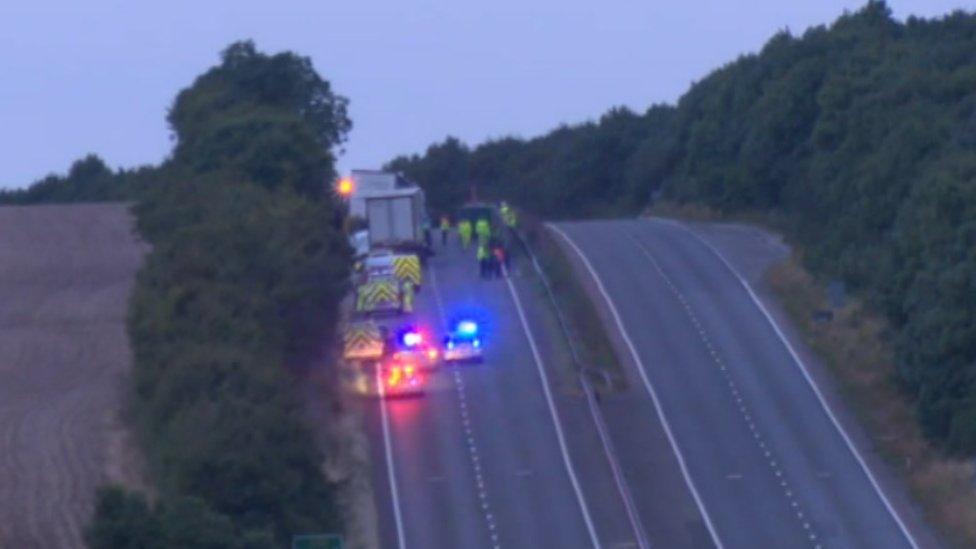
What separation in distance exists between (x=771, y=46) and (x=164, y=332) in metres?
57.7

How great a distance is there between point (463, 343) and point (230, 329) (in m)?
10.5

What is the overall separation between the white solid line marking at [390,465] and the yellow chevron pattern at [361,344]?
22.6 inches

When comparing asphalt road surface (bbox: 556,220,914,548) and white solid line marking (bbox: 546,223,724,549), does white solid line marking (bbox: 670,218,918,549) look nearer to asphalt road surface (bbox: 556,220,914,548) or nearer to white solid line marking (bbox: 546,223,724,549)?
asphalt road surface (bbox: 556,220,914,548)

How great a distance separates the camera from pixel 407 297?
221ft

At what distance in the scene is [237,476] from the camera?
38812 mm

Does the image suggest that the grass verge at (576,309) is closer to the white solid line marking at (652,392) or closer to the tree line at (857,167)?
the white solid line marking at (652,392)

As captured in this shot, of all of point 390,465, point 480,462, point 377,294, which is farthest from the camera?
point 377,294

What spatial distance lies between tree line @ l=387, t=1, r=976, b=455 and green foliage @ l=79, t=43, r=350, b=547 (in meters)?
15.7

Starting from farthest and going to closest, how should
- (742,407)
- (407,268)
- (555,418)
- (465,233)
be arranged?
(465,233) < (407,268) < (742,407) < (555,418)

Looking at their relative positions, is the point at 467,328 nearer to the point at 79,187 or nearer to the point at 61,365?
the point at 61,365

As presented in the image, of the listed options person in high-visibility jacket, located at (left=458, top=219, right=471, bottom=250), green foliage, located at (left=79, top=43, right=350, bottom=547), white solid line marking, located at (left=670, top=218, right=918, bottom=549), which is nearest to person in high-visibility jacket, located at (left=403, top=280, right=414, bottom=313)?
green foliage, located at (left=79, top=43, right=350, bottom=547)

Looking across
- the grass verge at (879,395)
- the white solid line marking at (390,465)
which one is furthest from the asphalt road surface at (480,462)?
the grass verge at (879,395)

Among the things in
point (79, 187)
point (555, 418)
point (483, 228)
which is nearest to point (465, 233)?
point (483, 228)

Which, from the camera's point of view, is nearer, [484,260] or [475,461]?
[475,461]
